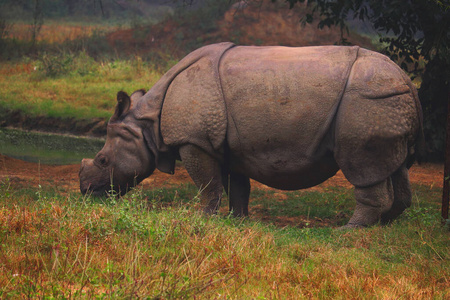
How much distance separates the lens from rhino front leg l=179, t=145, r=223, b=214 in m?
6.09

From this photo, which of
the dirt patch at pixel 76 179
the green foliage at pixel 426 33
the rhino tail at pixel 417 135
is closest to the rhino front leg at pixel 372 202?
the rhino tail at pixel 417 135

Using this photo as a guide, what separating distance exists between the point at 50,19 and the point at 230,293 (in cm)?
3236

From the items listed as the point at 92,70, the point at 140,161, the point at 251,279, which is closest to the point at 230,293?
the point at 251,279

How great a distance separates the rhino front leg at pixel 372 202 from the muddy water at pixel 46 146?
6.04 metres

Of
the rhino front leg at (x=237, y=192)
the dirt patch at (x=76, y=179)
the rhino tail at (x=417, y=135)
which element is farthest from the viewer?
the dirt patch at (x=76, y=179)

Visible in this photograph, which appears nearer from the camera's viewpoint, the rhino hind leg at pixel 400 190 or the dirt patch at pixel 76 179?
the rhino hind leg at pixel 400 190

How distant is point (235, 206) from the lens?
6805 millimetres

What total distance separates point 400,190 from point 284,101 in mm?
1584

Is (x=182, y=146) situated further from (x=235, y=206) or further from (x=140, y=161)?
(x=235, y=206)

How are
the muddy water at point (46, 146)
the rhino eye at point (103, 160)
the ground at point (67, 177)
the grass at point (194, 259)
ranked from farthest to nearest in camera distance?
the muddy water at point (46, 146) → the ground at point (67, 177) → the rhino eye at point (103, 160) → the grass at point (194, 259)

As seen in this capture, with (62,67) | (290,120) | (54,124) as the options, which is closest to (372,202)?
(290,120)

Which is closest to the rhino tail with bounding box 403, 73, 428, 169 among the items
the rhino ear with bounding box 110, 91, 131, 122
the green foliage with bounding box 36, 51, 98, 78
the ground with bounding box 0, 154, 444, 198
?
the ground with bounding box 0, 154, 444, 198

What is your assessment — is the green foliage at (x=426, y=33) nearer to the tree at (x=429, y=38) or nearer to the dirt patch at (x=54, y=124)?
Result: the tree at (x=429, y=38)

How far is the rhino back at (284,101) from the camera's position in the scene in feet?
18.6
